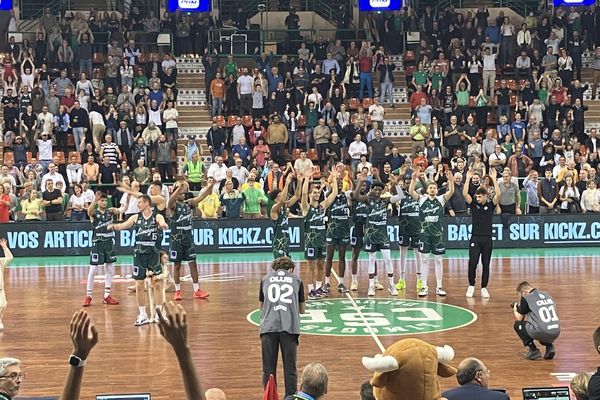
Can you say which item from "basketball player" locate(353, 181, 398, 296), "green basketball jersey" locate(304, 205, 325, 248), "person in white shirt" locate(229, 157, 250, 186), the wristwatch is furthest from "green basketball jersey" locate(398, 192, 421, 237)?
the wristwatch

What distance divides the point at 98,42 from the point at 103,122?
17.4 ft

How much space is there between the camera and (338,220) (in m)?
19.0

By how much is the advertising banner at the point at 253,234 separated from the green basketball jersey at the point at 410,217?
6.35 metres

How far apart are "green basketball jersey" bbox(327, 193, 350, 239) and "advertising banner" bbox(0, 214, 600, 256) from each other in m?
6.81

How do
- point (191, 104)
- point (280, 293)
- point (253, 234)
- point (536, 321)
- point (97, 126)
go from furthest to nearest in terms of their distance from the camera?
point (191, 104)
point (97, 126)
point (253, 234)
point (536, 321)
point (280, 293)

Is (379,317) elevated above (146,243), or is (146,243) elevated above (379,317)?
(146,243)

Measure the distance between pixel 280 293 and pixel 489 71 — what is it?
2352 cm

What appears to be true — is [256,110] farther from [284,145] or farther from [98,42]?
[98,42]

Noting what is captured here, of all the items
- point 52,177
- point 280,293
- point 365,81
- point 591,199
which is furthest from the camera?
point 365,81

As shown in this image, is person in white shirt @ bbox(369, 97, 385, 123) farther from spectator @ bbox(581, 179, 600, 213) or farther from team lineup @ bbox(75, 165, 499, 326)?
team lineup @ bbox(75, 165, 499, 326)

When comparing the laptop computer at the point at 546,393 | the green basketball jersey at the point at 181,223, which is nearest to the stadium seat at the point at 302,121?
the green basketball jersey at the point at 181,223

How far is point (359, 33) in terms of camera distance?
36.5m

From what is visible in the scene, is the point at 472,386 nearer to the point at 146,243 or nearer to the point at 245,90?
the point at 146,243

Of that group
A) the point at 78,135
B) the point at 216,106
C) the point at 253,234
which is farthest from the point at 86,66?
the point at 253,234
